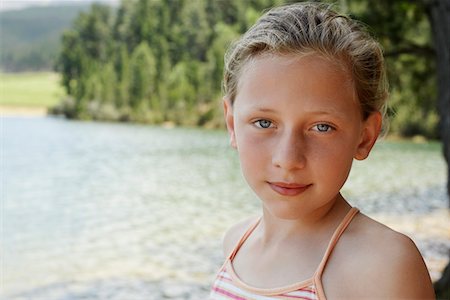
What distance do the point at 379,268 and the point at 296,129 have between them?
0.74ft

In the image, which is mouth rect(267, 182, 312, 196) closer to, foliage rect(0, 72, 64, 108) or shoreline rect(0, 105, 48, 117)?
foliage rect(0, 72, 64, 108)

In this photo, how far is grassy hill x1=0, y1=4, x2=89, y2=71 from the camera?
4247cm

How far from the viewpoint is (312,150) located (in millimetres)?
1025

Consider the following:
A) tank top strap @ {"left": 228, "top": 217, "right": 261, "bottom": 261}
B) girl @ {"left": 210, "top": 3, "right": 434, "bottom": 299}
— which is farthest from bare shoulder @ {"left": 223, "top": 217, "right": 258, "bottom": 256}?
girl @ {"left": 210, "top": 3, "right": 434, "bottom": 299}

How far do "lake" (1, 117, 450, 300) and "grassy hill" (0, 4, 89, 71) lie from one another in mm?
22172

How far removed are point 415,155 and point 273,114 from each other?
18.4m

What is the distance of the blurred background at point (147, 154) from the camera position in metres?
6.37

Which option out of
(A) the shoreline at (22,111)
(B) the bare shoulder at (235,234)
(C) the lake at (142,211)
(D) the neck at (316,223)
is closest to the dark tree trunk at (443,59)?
(B) the bare shoulder at (235,234)

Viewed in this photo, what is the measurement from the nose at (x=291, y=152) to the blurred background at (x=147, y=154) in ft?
1.82

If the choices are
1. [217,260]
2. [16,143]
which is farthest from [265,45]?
[16,143]

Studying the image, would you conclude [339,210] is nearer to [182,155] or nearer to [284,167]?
[284,167]

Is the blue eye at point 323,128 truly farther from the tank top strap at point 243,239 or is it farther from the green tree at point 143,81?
the green tree at point 143,81

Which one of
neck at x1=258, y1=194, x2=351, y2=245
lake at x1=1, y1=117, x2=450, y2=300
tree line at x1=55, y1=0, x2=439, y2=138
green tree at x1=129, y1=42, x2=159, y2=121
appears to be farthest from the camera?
green tree at x1=129, y1=42, x2=159, y2=121

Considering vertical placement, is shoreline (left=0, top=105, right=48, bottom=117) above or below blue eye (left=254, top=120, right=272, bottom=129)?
below
